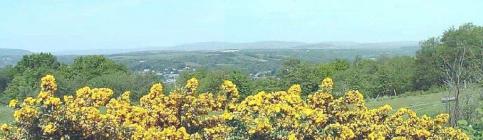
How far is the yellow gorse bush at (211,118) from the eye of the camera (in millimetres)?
7449

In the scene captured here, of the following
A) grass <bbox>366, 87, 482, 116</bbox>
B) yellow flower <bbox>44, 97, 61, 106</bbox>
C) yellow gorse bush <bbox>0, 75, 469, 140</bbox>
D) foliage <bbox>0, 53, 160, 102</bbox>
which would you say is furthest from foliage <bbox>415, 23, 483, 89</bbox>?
yellow flower <bbox>44, 97, 61, 106</bbox>

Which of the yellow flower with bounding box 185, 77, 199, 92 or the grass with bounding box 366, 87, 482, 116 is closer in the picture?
the yellow flower with bounding box 185, 77, 199, 92

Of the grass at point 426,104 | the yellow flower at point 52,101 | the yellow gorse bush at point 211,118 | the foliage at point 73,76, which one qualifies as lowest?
the foliage at point 73,76

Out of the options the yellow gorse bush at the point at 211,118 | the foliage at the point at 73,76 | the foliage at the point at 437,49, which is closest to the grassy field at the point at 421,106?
the yellow gorse bush at the point at 211,118

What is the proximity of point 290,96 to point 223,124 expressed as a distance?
0.92 meters

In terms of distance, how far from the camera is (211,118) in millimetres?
8547

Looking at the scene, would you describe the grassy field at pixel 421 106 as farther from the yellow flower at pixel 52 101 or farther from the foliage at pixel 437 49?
the foliage at pixel 437 49

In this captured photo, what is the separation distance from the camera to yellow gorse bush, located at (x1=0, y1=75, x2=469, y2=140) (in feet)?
24.4

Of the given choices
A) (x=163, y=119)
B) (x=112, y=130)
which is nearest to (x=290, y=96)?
(x=163, y=119)

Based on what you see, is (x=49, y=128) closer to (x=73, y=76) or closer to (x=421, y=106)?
(x=421, y=106)

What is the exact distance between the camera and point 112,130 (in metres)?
7.80

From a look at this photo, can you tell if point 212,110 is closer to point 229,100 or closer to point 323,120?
point 229,100

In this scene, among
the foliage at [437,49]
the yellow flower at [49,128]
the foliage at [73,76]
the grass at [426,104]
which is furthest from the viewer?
the foliage at [73,76]

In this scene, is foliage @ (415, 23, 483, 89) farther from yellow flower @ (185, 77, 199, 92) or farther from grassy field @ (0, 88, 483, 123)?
yellow flower @ (185, 77, 199, 92)
